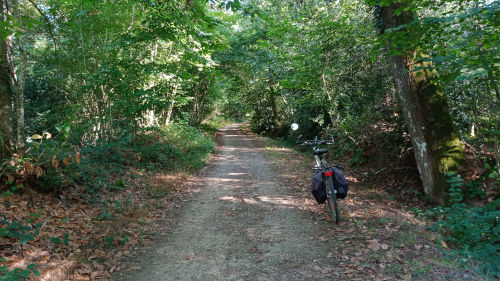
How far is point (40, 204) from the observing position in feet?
17.6

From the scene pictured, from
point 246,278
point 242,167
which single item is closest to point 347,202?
point 246,278

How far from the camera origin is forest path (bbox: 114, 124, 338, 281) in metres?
3.83

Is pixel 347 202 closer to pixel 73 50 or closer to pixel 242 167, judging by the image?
pixel 242 167

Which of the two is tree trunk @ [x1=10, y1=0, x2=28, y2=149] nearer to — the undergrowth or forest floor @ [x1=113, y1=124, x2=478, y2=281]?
the undergrowth

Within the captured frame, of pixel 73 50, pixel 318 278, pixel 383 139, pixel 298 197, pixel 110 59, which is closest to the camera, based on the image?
pixel 318 278

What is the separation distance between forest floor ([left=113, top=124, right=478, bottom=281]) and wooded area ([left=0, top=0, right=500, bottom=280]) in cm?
70

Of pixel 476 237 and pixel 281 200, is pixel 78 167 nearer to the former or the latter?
pixel 281 200

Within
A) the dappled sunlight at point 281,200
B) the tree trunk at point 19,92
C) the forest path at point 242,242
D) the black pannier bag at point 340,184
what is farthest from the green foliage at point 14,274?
the dappled sunlight at point 281,200

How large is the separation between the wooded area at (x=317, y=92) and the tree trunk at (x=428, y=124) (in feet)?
0.07

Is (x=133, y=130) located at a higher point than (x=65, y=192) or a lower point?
higher

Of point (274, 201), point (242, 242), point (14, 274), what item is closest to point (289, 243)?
point (242, 242)

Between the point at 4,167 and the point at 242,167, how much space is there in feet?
25.4

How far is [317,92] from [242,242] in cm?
955

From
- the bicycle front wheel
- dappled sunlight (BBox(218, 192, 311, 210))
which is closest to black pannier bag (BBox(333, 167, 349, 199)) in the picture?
the bicycle front wheel
